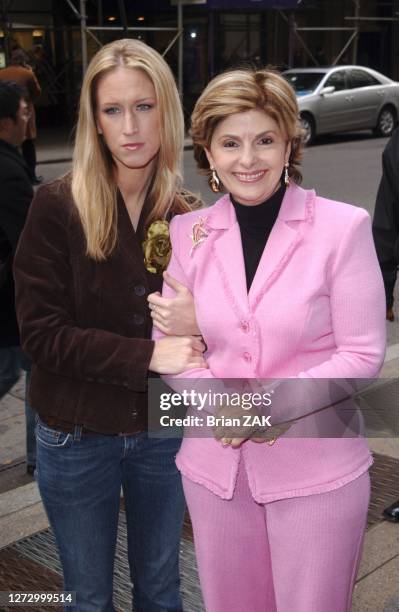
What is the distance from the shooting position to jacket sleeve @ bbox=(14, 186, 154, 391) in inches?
88.4

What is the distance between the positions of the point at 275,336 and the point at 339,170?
13039mm

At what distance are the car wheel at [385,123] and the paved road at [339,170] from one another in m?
0.27

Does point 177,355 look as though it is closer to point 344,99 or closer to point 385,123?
point 344,99

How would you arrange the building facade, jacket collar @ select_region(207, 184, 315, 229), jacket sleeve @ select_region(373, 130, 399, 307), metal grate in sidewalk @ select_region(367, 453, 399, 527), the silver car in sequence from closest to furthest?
1. jacket collar @ select_region(207, 184, 315, 229)
2. jacket sleeve @ select_region(373, 130, 399, 307)
3. metal grate in sidewalk @ select_region(367, 453, 399, 527)
4. the silver car
5. the building facade

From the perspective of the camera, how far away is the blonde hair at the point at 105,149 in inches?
89.9

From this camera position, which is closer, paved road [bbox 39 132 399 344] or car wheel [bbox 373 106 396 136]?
paved road [bbox 39 132 399 344]

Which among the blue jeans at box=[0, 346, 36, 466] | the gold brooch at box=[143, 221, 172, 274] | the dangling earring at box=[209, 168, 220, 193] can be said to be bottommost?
the blue jeans at box=[0, 346, 36, 466]

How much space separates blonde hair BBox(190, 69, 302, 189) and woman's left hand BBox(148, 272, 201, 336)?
1.37 ft

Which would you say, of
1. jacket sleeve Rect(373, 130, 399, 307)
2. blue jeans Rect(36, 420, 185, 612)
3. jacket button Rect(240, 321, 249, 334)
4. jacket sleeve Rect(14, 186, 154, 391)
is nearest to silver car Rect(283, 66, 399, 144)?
jacket sleeve Rect(373, 130, 399, 307)

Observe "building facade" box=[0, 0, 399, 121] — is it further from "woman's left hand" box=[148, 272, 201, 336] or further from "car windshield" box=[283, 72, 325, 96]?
"woman's left hand" box=[148, 272, 201, 336]

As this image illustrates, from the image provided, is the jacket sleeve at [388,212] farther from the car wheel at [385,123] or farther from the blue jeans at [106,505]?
the car wheel at [385,123]

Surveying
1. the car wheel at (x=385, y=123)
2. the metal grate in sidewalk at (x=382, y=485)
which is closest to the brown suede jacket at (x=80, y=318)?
the metal grate in sidewalk at (x=382, y=485)

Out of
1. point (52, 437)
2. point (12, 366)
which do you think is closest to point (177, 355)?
point (52, 437)

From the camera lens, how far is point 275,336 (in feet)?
6.77
